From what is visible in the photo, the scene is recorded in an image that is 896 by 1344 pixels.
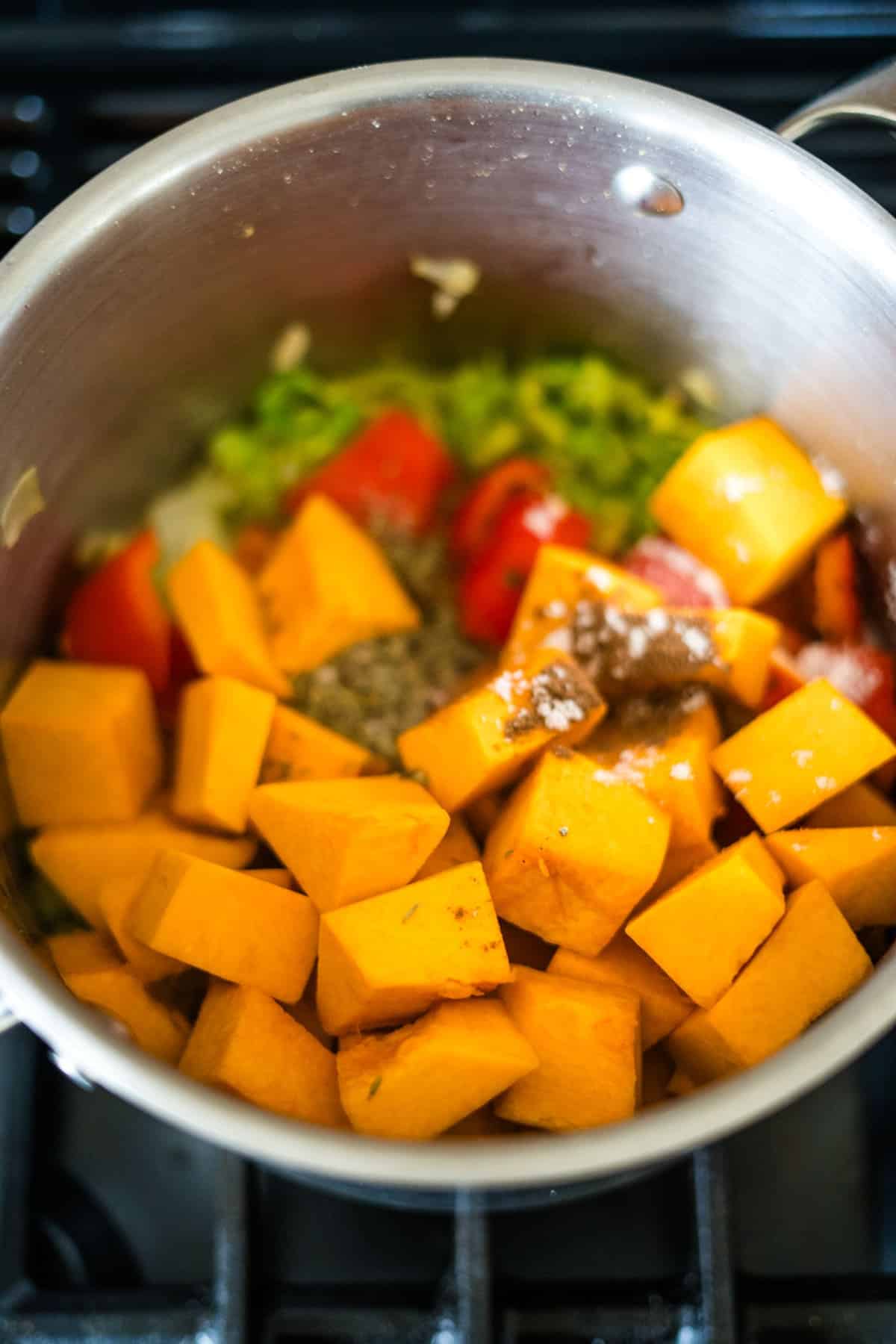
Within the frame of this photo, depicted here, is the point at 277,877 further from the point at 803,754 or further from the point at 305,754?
the point at 803,754

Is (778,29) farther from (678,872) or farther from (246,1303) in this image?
(246,1303)

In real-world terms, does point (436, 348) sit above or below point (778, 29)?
below

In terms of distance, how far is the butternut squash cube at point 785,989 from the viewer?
697mm

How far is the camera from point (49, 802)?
830 millimetres

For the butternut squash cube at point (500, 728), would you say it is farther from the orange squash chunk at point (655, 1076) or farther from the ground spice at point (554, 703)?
the orange squash chunk at point (655, 1076)

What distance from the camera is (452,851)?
777 millimetres

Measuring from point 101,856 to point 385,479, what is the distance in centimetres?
41

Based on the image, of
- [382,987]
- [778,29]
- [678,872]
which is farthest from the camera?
[778,29]

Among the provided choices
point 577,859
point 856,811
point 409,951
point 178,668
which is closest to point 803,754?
point 856,811

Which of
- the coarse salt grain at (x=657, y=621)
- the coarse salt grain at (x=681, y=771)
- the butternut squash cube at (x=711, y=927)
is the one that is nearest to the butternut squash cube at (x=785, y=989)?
the butternut squash cube at (x=711, y=927)

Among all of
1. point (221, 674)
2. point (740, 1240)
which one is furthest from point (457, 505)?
point (740, 1240)

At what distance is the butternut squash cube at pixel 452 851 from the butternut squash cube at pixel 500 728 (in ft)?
0.05

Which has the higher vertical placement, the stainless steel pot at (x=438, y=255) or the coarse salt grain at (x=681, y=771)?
the stainless steel pot at (x=438, y=255)

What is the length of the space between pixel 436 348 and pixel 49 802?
0.53m
